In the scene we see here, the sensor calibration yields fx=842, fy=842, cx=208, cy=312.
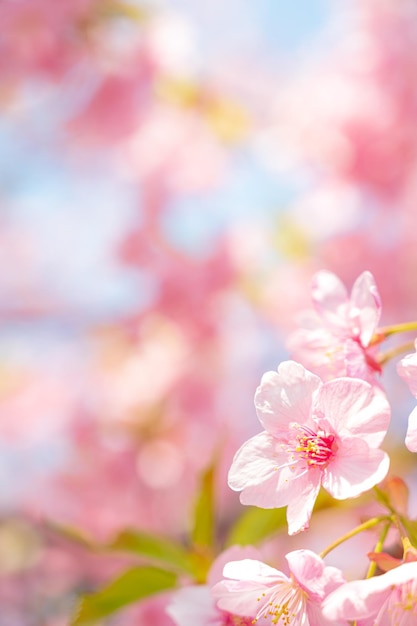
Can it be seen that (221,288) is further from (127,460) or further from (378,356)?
(378,356)

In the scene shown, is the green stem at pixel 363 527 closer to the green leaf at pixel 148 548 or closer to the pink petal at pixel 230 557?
the pink petal at pixel 230 557

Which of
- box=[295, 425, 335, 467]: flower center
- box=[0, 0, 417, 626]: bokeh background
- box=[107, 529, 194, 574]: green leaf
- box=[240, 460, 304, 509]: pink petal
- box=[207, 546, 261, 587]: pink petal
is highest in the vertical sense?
box=[0, 0, 417, 626]: bokeh background

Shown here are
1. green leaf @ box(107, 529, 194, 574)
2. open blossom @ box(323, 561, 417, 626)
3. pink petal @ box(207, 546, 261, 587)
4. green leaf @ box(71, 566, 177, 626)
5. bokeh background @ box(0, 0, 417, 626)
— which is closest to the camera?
open blossom @ box(323, 561, 417, 626)

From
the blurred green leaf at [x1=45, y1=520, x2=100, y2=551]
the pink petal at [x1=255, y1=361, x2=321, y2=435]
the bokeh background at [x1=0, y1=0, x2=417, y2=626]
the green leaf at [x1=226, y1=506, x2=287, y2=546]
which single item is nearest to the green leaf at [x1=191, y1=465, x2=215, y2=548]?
the green leaf at [x1=226, y1=506, x2=287, y2=546]

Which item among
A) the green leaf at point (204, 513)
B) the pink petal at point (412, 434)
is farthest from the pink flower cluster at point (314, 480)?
the green leaf at point (204, 513)

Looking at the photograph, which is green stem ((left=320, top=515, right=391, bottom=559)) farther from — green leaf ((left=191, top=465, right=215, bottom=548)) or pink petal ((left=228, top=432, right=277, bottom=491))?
green leaf ((left=191, top=465, right=215, bottom=548))

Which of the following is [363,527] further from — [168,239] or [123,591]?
[168,239]

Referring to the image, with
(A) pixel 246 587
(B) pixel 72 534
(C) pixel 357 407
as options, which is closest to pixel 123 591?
(B) pixel 72 534
